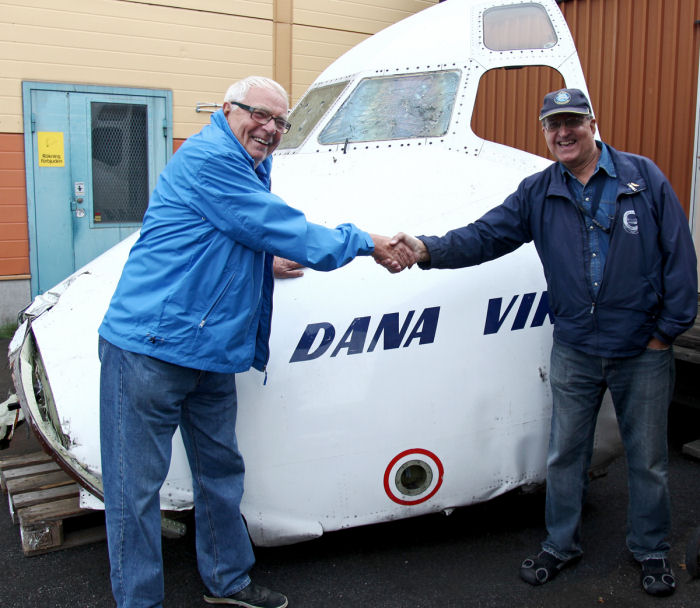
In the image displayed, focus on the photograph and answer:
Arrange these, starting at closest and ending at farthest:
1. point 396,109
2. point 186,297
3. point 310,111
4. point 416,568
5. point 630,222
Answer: point 186,297 < point 630,222 < point 416,568 < point 396,109 < point 310,111

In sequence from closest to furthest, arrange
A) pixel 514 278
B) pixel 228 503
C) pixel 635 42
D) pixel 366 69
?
pixel 228 503 → pixel 514 278 → pixel 366 69 → pixel 635 42

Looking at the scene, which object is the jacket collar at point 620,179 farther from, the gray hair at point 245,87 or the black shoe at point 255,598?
the black shoe at point 255,598

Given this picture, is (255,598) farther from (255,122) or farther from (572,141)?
(572,141)

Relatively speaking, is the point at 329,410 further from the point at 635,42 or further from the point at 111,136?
the point at 111,136

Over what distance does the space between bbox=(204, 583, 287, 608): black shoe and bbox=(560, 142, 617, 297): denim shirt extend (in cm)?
184

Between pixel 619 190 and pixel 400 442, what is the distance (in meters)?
1.39

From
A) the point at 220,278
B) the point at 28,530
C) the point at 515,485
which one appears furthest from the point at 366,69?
the point at 28,530

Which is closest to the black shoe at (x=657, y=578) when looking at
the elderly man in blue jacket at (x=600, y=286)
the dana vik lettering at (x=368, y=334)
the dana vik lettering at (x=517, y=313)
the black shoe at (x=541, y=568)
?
the elderly man in blue jacket at (x=600, y=286)

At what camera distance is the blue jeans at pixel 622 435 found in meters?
3.04

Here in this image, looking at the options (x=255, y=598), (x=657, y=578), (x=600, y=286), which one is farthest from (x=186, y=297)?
(x=657, y=578)

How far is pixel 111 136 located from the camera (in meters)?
8.73

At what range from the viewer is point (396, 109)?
146 inches

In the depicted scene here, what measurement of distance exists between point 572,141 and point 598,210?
0.31 m

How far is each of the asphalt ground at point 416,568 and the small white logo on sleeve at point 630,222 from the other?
4.56ft
